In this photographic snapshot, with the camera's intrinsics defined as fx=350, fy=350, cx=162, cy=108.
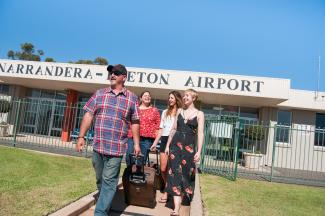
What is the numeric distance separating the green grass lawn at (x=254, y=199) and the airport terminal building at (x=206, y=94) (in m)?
6.39

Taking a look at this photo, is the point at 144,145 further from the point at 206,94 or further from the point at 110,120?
the point at 206,94

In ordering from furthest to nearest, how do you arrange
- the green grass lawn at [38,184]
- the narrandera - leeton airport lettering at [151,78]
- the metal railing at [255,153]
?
the narrandera - leeton airport lettering at [151,78] → the metal railing at [255,153] → the green grass lawn at [38,184]

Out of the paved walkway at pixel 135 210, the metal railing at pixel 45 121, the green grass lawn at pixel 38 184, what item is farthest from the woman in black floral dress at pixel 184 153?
the metal railing at pixel 45 121

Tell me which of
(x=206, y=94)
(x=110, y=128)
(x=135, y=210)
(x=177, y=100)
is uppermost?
(x=206, y=94)

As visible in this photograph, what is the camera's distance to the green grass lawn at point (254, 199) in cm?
584

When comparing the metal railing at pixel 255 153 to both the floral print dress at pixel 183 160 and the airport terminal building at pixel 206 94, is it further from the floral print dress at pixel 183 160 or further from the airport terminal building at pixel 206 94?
the floral print dress at pixel 183 160

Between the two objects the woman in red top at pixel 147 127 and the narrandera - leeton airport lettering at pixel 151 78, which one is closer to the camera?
the woman in red top at pixel 147 127

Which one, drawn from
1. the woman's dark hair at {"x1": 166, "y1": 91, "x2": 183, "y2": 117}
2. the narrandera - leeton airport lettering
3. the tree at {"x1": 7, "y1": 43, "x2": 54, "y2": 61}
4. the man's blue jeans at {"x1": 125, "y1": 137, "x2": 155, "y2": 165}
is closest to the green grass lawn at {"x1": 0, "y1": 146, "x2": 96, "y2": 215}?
the man's blue jeans at {"x1": 125, "y1": 137, "x2": 155, "y2": 165}

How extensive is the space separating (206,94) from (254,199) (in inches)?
387

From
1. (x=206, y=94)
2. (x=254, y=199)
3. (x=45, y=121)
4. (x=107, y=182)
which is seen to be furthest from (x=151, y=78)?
(x=107, y=182)

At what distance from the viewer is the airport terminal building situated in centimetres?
1553

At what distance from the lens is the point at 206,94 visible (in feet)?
53.7

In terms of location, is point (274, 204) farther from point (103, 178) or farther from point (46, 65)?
point (46, 65)

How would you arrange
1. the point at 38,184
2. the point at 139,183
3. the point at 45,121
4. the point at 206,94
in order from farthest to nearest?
the point at 45,121 → the point at 206,94 → the point at 38,184 → the point at 139,183
